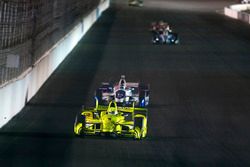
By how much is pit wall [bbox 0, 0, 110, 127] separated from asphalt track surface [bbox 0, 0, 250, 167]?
26cm

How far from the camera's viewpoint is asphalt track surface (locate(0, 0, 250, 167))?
549 inches

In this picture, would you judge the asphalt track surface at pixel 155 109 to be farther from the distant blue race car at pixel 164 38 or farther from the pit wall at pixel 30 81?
the distant blue race car at pixel 164 38

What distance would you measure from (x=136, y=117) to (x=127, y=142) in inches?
41.5

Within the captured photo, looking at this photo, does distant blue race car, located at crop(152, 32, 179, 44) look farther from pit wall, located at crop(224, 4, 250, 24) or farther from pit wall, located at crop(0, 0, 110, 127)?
pit wall, located at crop(224, 4, 250, 24)

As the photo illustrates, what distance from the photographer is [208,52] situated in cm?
3769

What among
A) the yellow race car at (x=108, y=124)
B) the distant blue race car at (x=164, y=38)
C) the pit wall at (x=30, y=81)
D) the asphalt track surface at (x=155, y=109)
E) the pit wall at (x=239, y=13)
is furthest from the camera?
the pit wall at (x=239, y=13)

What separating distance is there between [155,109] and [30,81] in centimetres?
354

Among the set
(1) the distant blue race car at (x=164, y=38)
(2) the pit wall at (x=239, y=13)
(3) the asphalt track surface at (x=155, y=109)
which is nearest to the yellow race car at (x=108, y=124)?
(3) the asphalt track surface at (x=155, y=109)

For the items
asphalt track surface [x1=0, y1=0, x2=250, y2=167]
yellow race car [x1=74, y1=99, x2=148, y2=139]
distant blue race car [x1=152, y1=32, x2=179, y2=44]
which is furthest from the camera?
distant blue race car [x1=152, y1=32, x2=179, y2=44]

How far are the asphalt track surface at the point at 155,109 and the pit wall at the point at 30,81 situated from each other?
10.2 inches

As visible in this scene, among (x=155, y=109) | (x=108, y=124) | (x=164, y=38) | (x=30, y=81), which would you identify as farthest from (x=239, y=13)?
(x=108, y=124)

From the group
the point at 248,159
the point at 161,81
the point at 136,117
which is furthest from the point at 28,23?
the point at 248,159

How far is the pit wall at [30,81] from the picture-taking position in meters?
17.1

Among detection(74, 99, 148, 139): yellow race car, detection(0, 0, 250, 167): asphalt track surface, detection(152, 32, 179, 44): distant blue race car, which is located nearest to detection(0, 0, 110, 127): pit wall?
detection(0, 0, 250, 167): asphalt track surface
